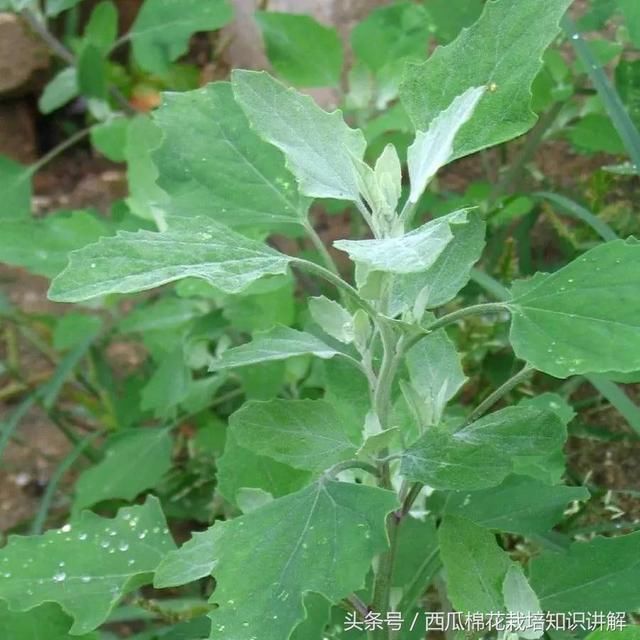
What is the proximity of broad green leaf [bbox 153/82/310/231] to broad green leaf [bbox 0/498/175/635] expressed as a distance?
0.91 ft

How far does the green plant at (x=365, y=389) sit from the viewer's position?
53cm

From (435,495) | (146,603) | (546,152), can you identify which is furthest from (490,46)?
(546,152)

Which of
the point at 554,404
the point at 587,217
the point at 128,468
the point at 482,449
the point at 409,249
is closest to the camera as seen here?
the point at 409,249

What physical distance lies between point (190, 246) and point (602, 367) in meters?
0.24

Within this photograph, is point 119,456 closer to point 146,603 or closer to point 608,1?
point 146,603

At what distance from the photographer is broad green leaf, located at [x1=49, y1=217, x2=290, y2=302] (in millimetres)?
501

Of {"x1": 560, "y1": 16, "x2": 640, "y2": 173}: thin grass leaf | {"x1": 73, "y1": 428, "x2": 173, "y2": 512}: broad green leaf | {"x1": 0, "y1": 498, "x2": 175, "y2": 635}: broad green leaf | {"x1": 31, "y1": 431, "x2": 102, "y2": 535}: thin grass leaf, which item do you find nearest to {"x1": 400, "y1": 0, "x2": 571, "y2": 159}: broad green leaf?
{"x1": 560, "y1": 16, "x2": 640, "y2": 173}: thin grass leaf

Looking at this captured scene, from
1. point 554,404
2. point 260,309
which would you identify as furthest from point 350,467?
point 260,309

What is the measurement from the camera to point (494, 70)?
59 centimetres

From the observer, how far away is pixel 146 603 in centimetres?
83

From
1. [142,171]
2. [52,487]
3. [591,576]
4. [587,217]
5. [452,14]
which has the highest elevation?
[452,14]

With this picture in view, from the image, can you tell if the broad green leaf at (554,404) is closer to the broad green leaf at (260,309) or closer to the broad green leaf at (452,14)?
the broad green leaf at (260,309)

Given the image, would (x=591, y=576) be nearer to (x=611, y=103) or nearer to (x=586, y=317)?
(x=586, y=317)

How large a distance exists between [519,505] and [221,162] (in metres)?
0.37
